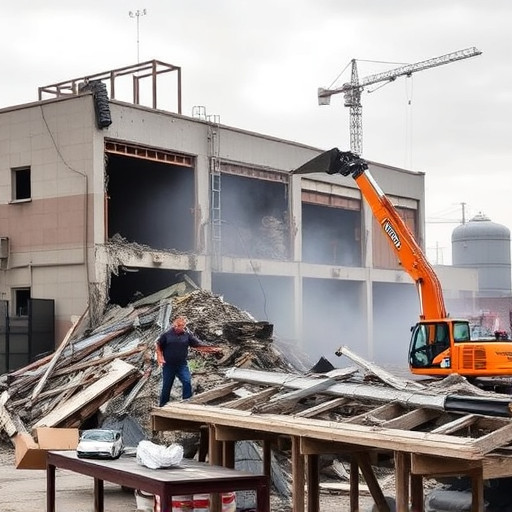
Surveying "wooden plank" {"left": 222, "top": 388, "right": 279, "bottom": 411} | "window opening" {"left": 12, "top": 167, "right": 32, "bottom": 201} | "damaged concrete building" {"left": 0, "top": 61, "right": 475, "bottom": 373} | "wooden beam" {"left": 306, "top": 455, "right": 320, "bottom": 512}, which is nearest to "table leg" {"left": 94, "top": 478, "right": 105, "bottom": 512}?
"wooden plank" {"left": 222, "top": 388, "right": 279, "bottom": 411}

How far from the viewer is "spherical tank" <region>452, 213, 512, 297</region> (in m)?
77.9

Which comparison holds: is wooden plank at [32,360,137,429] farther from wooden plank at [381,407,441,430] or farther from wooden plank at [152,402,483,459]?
wooden plank at [381,407,441,430]

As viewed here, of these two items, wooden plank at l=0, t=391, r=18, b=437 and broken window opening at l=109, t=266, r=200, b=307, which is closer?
wooden plank at l=0, t=391, r=18, b=437

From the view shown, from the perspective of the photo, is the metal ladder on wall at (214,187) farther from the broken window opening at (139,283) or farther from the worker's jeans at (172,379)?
the worker's jeans at (172,379)

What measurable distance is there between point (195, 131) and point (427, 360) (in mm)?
13323

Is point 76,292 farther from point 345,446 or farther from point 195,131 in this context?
point 345,446

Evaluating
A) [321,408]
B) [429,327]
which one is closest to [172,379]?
[321,408]

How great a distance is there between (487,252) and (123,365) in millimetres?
61135

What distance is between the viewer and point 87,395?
20.1m

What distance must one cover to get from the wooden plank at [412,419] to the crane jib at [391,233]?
13.2 metres

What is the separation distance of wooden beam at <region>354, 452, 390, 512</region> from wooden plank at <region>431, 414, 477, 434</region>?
218cm

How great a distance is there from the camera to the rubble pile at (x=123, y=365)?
1997 cm

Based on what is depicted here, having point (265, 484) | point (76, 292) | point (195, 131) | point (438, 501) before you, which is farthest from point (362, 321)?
point (265, 484)

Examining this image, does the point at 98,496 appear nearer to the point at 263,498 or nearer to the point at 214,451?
the point at 214,451
